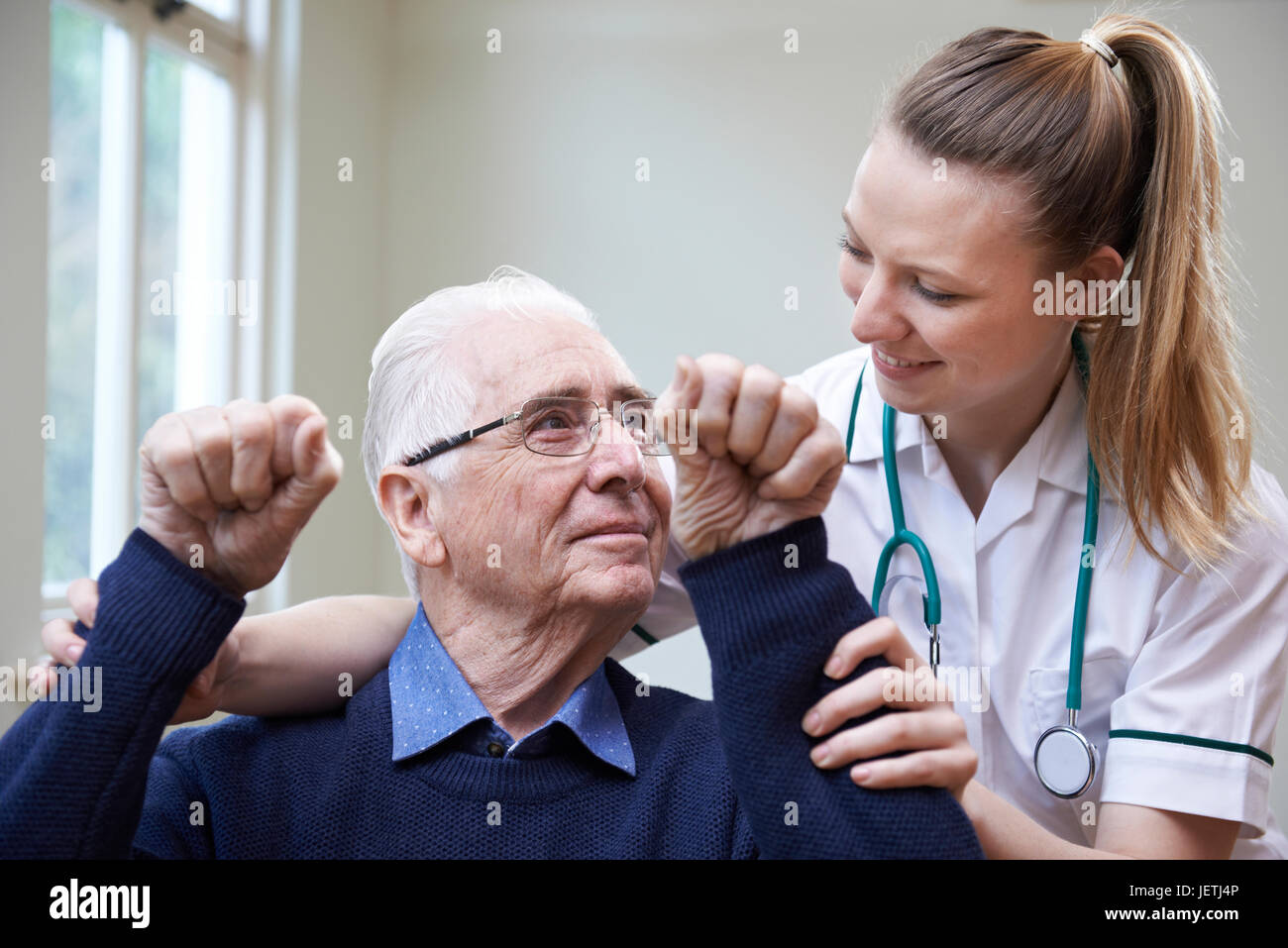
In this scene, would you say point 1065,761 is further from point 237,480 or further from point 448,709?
point 237,480

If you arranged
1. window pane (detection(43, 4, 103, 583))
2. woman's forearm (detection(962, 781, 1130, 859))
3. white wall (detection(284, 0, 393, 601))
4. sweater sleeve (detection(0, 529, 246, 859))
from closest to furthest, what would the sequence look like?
sweater sleeve (detection(0, 529, 246, 859)), woman's forearm (detection(962, 781, 1130, 859)), window pane (detection(43, 4, 103, 583)), white wall (detection(284, 0, 393, 601))

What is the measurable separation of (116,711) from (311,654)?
34 centimetres

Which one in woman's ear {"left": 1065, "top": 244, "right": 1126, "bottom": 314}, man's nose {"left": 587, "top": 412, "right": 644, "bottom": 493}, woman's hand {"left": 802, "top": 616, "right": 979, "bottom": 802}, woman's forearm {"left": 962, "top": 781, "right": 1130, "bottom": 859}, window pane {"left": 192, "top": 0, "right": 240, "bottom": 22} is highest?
window pane {"left": 192, "top": 0, "right": 240, "bottom": 22}

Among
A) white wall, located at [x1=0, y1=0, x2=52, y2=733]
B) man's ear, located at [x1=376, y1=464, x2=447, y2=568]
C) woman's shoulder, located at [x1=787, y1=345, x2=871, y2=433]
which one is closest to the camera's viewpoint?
man's ear, located at [x1=376, y1=464, x2=447, y2=568]

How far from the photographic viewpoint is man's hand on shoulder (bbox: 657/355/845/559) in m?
0.87

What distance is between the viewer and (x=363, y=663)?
4.56 ft

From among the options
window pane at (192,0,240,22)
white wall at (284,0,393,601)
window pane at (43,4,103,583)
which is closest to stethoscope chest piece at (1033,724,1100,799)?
window pane at (43,4,103,583)

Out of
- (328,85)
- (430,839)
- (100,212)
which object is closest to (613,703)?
(430,839)

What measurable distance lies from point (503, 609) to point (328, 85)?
2.60 m

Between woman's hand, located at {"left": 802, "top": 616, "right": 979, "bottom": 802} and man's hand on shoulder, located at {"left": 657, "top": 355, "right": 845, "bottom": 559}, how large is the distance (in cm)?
13

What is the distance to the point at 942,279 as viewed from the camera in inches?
51.5
